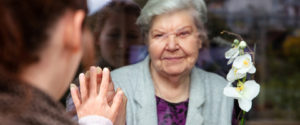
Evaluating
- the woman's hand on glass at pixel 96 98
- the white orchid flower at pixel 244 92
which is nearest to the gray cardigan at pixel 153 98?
the white orchid flower at pixel 244 92

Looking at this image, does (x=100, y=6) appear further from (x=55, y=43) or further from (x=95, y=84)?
(x=55, y=43)

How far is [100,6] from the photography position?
184 centimetres

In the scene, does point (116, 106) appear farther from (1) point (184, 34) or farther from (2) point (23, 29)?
(1) point (184, 34)

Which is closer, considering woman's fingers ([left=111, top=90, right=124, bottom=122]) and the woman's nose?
woman's fingers ([left=111, top=90, right=124, bottom=122])

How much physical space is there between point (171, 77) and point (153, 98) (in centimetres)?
13

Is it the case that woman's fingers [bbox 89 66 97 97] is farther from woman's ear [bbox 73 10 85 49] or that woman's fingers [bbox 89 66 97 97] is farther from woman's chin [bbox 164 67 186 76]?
woman's chin [bbox 164 67 186 76]

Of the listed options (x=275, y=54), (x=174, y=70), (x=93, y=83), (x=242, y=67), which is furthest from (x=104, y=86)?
(x=275, y=54)

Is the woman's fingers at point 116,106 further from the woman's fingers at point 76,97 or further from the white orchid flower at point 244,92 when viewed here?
the white orchid flower at point 244,92

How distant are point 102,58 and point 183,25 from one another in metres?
0.43

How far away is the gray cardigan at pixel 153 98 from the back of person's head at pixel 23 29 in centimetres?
96

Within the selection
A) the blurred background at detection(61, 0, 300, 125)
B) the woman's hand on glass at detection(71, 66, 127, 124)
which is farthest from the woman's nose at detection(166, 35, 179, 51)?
the blurred background at detection(61, 0, 300, 125)

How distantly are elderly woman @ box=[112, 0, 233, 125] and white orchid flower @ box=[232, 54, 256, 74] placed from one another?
0.32m

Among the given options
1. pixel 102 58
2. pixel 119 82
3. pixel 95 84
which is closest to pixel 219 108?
pixel 119 82

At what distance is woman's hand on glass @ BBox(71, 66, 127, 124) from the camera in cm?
104
